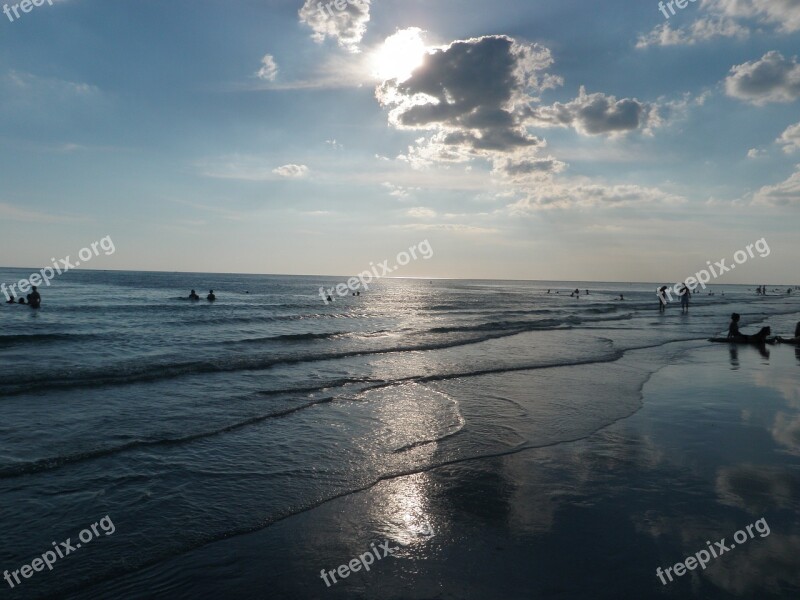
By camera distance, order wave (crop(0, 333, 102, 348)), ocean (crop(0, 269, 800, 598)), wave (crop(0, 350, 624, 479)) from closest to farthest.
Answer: ocean (crop(0, 269, 800, 598)) → wave (crop(0, 350, 624, 479)) → wave (crop(0, 333, 102, 348))

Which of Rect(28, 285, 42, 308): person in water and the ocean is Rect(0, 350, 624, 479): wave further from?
Rect(28, 285, 42, 308): person in water

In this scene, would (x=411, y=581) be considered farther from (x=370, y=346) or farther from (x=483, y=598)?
(x=370, y=346)

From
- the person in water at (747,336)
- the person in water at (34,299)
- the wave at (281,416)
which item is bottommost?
the wave at (281,416)

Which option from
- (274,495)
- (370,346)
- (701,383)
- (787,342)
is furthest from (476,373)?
(787,342)

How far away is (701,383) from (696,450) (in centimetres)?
708

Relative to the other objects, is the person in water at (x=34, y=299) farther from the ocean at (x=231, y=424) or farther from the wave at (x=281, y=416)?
the wave at (x=281, y=416)

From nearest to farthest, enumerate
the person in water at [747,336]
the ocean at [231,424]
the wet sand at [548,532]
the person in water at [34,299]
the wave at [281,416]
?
the wet sand at [548,532]
the ocean at [231,424]
the wave at [281,416]
the person in water at [747,336]
the person in water at [34,299]

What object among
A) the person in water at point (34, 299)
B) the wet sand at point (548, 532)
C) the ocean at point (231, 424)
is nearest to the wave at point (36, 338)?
the ocean at point (231, 424)

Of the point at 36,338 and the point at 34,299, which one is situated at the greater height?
the point at 34,299

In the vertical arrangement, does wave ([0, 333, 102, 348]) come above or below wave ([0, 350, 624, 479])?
above

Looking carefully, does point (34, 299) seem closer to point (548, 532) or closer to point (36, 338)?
point (36, 338)

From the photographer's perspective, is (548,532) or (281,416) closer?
(548,532)

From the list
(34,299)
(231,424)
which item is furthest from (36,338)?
(34,299)

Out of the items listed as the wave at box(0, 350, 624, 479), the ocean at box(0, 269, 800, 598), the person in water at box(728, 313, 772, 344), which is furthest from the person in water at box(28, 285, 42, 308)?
the person in water at box(728, 313, 772, 344)
